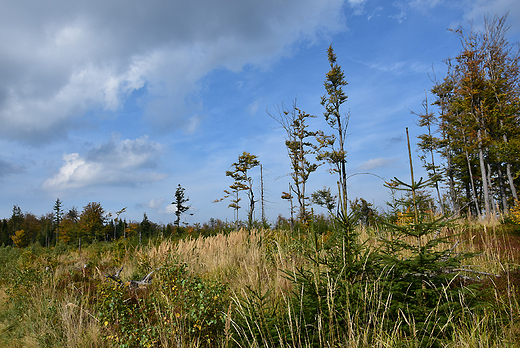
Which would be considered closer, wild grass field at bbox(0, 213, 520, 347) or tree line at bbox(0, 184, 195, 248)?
wild grass field at bbox(0, 213, 520, 347)

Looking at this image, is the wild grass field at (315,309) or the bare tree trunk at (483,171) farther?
the bare tree trunk at (483,171)

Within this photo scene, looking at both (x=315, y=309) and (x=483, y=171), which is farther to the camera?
(x=483, y=171)

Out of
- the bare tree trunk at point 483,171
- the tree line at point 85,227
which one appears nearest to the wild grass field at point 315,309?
the tree line at point 85,227

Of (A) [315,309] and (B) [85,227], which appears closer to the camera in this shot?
(A) [315,309]

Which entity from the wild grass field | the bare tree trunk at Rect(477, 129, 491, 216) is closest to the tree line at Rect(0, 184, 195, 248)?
the wild grass field

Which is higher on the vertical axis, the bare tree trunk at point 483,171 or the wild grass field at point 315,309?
the bare tree trunk at point 483,171

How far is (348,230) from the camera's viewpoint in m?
2.31

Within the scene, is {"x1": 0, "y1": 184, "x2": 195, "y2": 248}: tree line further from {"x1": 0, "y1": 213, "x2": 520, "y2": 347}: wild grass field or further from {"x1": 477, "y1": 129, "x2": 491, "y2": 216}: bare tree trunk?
{"x1": 477, "y1": 129, "x2": 491, "y2": 216}: bare tree trunk

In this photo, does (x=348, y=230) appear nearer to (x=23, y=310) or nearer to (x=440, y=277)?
(x=440, y=277)

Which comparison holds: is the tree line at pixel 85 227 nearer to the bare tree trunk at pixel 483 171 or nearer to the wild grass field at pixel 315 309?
the wild grass field at pixel 315 309

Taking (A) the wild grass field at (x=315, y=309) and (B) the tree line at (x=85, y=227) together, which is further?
(B) the tree line at (x=85, y=227)


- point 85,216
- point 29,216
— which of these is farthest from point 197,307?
point 29,216

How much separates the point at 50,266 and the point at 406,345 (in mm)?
9275

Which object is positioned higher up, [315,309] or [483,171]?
[483,171]
